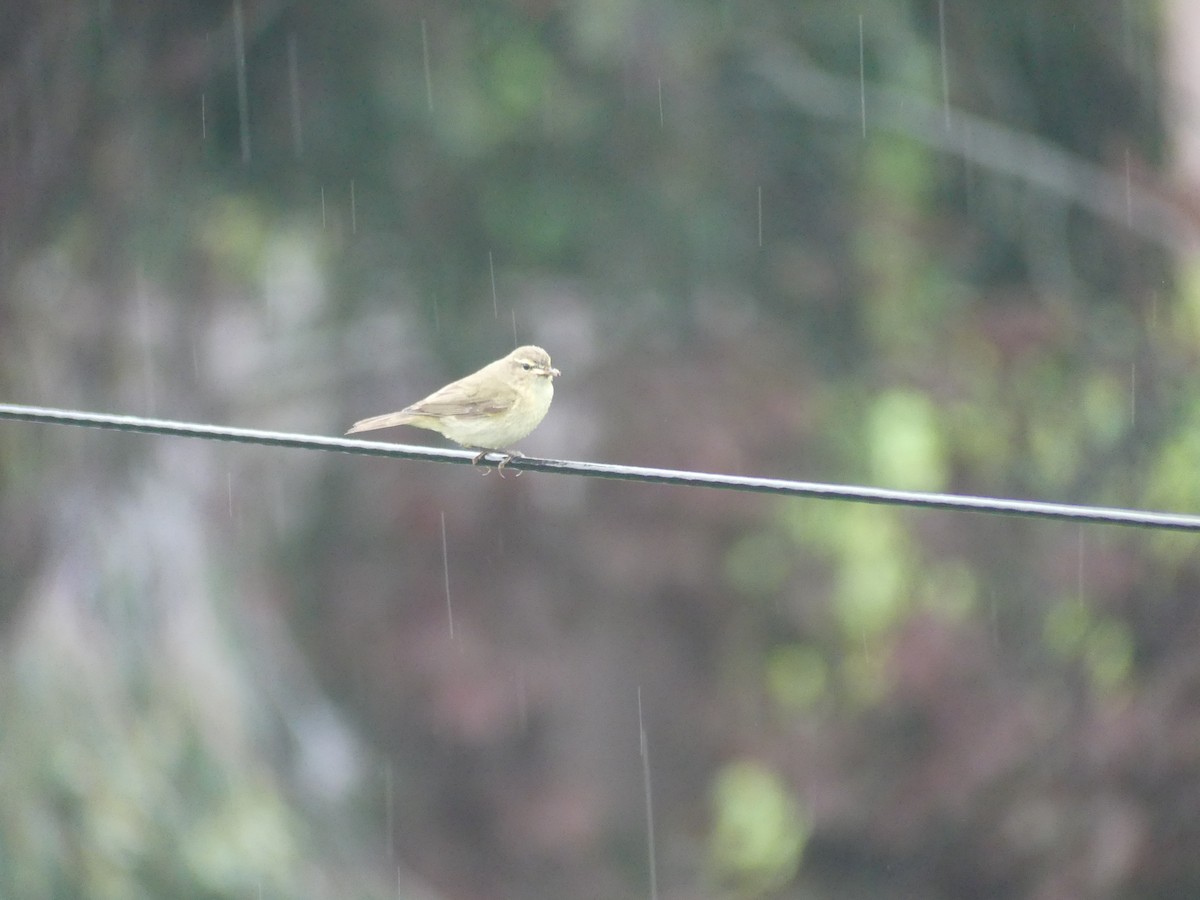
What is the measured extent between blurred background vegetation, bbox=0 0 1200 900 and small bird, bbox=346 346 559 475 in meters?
3.32

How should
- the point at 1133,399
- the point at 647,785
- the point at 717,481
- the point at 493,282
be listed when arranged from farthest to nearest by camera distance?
1. the point at 647,785
2. the point at 493,282
3. the point at 1133,399
4. the point at 717,481

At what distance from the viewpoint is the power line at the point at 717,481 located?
2.75 m

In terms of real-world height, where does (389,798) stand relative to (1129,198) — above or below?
below

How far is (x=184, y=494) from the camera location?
9.08m

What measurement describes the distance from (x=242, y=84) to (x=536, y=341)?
2.08 m

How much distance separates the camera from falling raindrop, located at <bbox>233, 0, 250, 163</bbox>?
8742 millimetres

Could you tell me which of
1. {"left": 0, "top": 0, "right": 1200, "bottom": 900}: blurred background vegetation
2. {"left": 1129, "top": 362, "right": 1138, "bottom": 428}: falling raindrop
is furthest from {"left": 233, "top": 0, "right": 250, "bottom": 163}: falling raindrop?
{"left": 1129, "top": 362, "right": 1138, "bottom": 428}: falling raindrop

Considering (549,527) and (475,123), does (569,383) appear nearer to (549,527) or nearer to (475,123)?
(549,527)

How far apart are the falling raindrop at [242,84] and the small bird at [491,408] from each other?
14.1 ft

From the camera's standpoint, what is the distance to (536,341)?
9023 millimetres

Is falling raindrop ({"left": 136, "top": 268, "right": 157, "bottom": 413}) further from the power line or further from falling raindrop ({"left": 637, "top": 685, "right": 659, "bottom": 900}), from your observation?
the power line

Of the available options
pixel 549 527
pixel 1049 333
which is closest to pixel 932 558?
pixel 1049 333

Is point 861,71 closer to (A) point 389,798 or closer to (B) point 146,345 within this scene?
(B) point 146,345

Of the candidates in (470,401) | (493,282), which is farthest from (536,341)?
(470,401)
